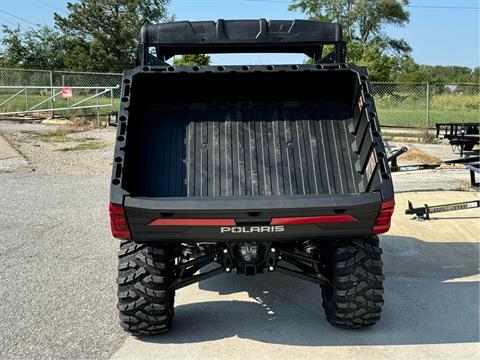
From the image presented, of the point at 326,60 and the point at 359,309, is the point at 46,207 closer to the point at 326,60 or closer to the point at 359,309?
the point at 326,60

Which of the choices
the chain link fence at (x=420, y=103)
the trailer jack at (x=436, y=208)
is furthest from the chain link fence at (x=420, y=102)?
the trailer jack at (x=436, y=208)

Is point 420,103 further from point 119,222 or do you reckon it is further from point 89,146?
point 119,222

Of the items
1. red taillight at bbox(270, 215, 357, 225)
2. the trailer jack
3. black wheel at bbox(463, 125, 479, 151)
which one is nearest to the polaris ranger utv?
red taillight at bbox(270, 215, 357, 225)

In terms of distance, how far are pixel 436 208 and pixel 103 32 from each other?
54.4 metres

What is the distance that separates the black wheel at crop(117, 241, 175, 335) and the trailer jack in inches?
182

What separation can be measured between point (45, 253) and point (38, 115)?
65.2ft

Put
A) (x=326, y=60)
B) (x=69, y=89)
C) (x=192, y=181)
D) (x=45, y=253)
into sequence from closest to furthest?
(x=192, y=181)
(x=326, y=60)
(x=45, y=253)
(x=69, y=89)

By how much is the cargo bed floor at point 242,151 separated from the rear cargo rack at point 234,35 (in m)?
0.99

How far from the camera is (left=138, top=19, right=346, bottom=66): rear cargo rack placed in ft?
17.1

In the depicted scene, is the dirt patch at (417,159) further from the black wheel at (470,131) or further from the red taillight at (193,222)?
the red taillight at (193,222)

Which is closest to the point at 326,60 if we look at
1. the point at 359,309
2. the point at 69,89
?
the point at 359,309

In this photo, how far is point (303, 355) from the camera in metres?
3.73

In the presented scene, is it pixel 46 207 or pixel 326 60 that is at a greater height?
pixel 326 60

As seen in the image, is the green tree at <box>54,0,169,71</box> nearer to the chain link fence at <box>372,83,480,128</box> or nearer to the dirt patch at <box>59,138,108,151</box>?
the chain link fence at <box>372,83,480,128</box>
